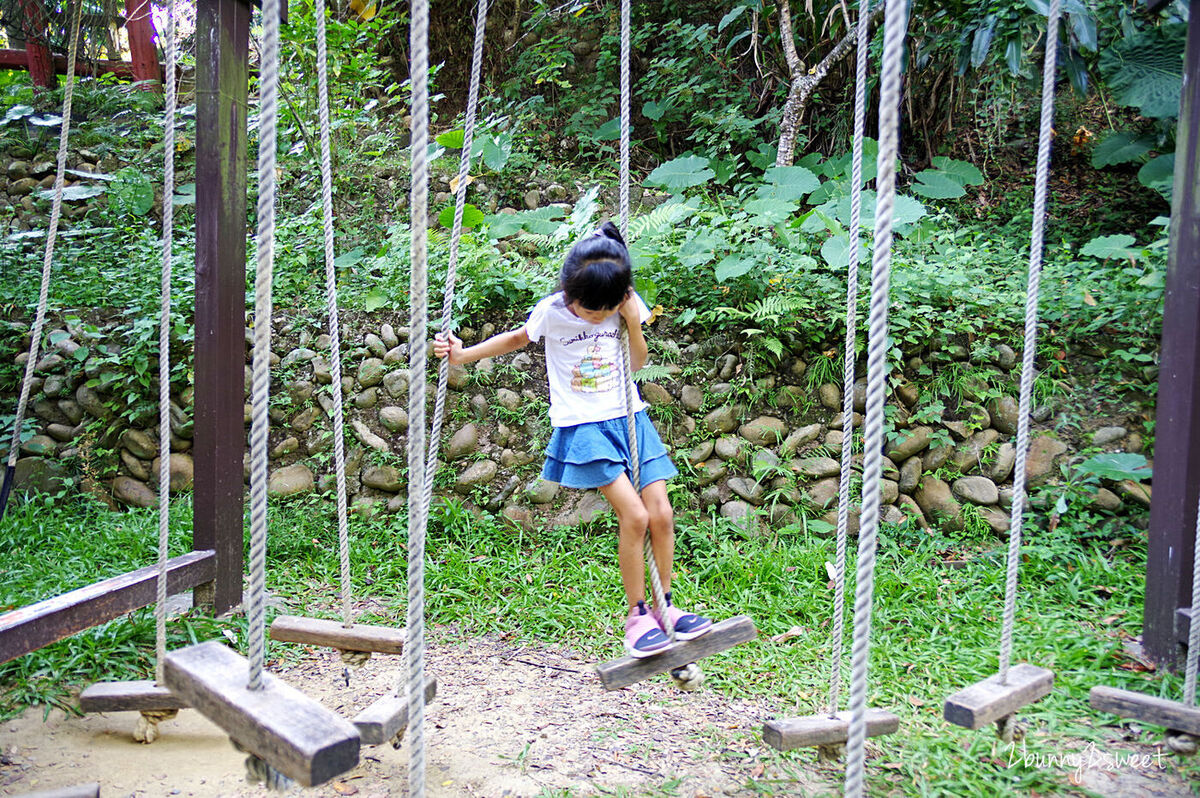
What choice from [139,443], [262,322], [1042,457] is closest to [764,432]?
[1042,457]

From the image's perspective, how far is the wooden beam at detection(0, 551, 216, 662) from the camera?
6.70 ft

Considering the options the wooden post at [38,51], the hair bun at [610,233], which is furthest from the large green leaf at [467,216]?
the wooden post at [38,51]

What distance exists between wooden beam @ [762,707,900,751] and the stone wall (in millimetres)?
1500

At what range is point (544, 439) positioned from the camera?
3.66 meters

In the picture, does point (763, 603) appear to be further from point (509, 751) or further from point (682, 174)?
point (682, 174)

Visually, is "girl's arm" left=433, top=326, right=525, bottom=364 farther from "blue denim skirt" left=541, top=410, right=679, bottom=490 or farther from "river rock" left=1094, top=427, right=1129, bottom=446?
"river rock" left=1094, top=427, right=1129, bottom=446

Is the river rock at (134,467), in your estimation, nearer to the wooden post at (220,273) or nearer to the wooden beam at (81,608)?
the wooden post at (220,273)

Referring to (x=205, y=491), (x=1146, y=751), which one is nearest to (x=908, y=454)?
(x=1146, y=751)

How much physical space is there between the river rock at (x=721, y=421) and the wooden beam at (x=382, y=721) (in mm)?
2083

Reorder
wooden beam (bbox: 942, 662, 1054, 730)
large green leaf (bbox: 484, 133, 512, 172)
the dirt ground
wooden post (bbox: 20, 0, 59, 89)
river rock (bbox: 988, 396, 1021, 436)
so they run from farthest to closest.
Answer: wooden post (bbox: 20, 0, 59, 89) → large green leaf (bbox: 484, 133, 512, 172) → river rock (bbox: 988, 396, 1021, 436) → the dirt ground → wooden beam (bbox: 942, 662, 1054, 730)

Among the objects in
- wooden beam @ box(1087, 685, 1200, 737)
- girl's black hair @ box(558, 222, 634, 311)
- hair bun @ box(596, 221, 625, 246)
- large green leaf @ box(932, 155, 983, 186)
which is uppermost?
large green leaf @ box(932, 155, 983, 186)

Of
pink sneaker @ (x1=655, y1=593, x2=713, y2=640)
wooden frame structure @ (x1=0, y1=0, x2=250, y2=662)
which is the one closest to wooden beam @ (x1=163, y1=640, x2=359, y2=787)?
pink sneaker @ (x1=655, y1=593, x2=713, y2=640)

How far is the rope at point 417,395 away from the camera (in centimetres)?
112

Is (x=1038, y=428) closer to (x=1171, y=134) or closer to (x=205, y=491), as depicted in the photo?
(x=1171, y=134)
